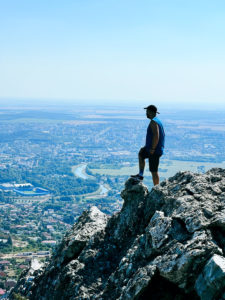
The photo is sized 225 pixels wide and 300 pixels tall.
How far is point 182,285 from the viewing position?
4.62m

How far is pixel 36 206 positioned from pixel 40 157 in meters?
63.2

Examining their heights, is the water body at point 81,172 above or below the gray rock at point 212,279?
below

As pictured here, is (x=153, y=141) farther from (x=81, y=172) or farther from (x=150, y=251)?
(x=81, y=172)

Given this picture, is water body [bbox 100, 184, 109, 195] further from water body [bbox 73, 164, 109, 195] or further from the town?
the town

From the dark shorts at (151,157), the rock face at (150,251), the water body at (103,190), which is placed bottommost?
the water body at (103,190)

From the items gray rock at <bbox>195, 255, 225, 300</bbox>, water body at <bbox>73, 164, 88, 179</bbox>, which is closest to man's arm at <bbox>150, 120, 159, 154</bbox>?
gray rock at <bbox>195, 255, 225, 300</bbox>

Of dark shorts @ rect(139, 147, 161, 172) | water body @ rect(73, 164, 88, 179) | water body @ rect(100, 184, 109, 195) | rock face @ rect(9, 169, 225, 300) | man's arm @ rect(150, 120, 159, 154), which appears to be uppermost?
man's arm @ rect(150, 120, 159, 154)

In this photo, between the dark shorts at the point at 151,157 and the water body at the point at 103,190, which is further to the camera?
the water body at the point at 103,190

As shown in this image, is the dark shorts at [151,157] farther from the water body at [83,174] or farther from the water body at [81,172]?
the water body at [81,172]

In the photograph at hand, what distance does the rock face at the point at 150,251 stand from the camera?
4586mm

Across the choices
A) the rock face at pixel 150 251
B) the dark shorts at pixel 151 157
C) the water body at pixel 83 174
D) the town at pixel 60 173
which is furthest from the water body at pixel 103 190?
the dark shorts at pixel 151 157

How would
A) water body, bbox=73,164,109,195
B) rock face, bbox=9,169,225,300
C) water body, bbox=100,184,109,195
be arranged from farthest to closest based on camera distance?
water body, bbox=73,164,109,195 < water body, bbox=100,184,109,195 < rock face, bbox=9,169,225,300

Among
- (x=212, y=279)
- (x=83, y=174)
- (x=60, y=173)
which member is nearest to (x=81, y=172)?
(x=83, y=174)

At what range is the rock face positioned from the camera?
4.59 metres
